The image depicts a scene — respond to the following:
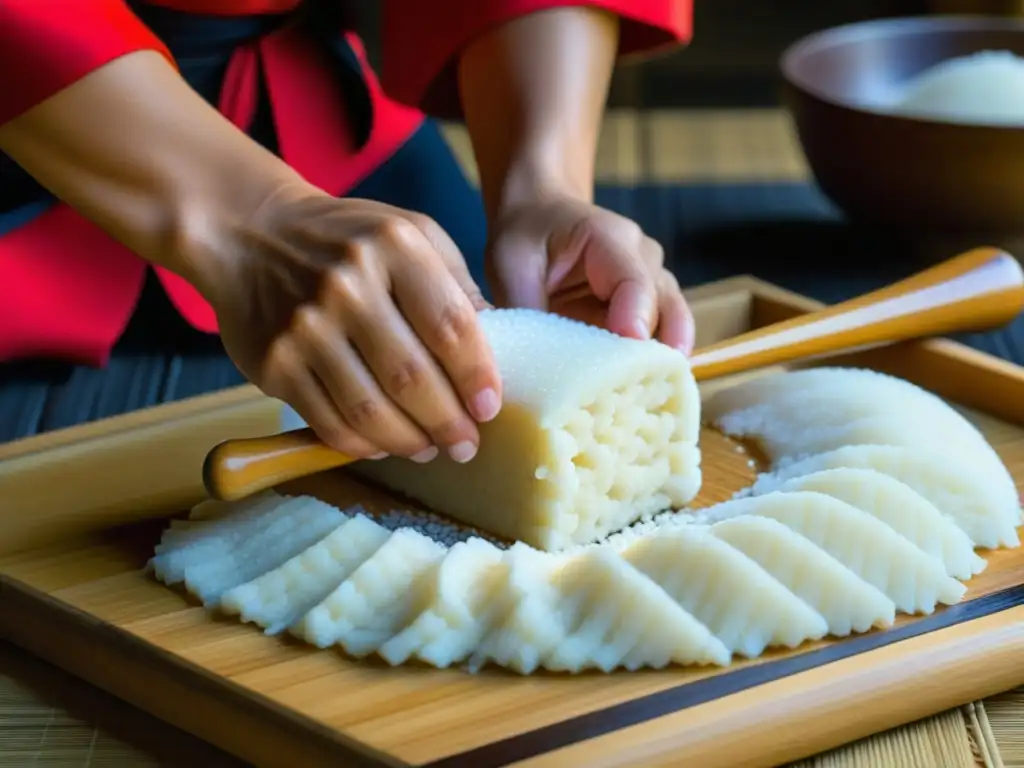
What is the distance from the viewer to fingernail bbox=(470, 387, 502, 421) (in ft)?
3.73

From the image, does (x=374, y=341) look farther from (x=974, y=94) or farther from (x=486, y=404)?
(x=974, y=94)

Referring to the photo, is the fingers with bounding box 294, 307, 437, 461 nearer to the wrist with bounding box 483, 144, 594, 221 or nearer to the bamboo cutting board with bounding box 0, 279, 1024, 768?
the bamboo cutting board with bounding box 0, 279, 1024, 768

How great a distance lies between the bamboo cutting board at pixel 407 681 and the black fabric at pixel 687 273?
0.40 metres

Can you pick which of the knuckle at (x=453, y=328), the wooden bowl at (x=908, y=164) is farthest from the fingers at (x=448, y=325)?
the wooden bowl at (x=908, y=164)

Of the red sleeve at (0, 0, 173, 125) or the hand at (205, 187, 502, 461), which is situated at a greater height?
the red sleeve at (0, 0, 173, 125)

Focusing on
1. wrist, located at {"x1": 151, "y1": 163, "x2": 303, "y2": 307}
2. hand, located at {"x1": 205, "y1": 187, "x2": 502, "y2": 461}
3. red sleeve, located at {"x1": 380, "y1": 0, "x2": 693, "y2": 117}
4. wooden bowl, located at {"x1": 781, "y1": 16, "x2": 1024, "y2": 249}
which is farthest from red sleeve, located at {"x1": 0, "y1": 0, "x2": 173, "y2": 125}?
wooden bowl, located at {"x1": 781, "y1": 16, "x2": 1024, "y2": 249}

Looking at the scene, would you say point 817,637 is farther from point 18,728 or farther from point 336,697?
point 18,728

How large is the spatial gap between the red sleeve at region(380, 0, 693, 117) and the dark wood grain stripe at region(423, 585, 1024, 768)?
0.92 meters

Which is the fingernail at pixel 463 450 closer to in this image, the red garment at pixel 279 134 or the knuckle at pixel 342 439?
the knuckle at pixel 342 439

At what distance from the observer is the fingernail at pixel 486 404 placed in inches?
44.8

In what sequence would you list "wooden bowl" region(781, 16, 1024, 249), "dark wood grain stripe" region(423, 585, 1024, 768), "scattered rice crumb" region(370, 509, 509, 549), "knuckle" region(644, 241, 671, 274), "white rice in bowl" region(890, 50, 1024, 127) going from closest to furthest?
"dark wood grain stripe" region(423, 585, 1024, 768) < "scattered rice crumb" region(370, 509, 509, 549) < "knuckle" region(644, 241, 671, 274) < "wooden bowl" region(781, 16, 1024, 249) < "white rice in bowl" region(890, 50, 1024, 127)

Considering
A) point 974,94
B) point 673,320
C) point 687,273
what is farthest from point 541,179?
point 974,94

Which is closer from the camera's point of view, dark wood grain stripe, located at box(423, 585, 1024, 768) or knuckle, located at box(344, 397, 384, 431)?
dark wood grain stripe, located at box(423, 585, 1024, 768)

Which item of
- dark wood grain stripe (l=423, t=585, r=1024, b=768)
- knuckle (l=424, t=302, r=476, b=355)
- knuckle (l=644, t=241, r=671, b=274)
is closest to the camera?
dark wood grain stripe (l=423, t=585, r=1024, b=768)
